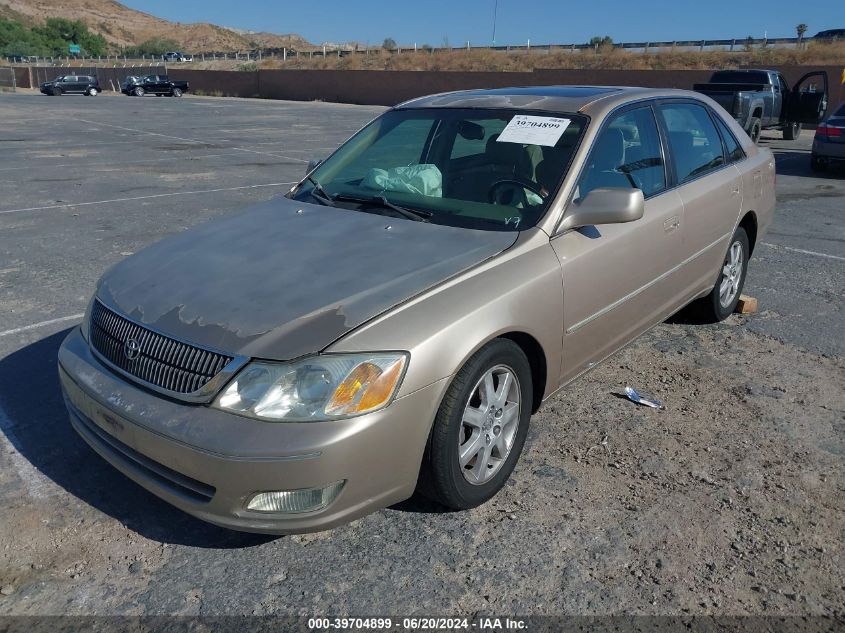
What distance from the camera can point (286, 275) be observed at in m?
3.12

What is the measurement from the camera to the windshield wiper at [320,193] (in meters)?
4.04

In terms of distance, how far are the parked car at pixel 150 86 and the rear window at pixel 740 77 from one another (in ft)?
139

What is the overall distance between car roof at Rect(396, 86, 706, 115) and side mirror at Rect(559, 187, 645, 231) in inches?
25.9

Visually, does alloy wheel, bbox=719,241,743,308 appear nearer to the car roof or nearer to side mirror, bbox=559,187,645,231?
the car roof

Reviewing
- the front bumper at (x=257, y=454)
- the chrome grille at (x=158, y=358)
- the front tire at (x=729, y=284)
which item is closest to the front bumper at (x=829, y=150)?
the front tire at (x=729, y=284)

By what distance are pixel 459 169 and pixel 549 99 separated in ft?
2.13

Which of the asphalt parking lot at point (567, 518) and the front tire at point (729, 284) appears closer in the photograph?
the asphalt parking lot at point (567, 518)

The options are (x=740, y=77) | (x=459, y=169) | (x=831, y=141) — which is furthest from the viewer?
(x=740, y=77)

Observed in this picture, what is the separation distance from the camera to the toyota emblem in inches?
114

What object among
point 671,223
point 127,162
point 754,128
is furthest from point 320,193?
point 754,128

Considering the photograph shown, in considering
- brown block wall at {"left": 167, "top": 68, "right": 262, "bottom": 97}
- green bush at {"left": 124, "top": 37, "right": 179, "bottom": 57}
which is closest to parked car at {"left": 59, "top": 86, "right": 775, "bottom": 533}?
brown block wall at {"left": 167, "top": 68, "right": 262, "bottom": 97}

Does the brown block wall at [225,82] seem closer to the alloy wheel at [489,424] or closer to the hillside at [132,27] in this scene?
the alloy wheel at [489,424]

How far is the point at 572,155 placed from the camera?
3723 mm

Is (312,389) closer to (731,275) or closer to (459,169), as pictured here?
(459,169)
